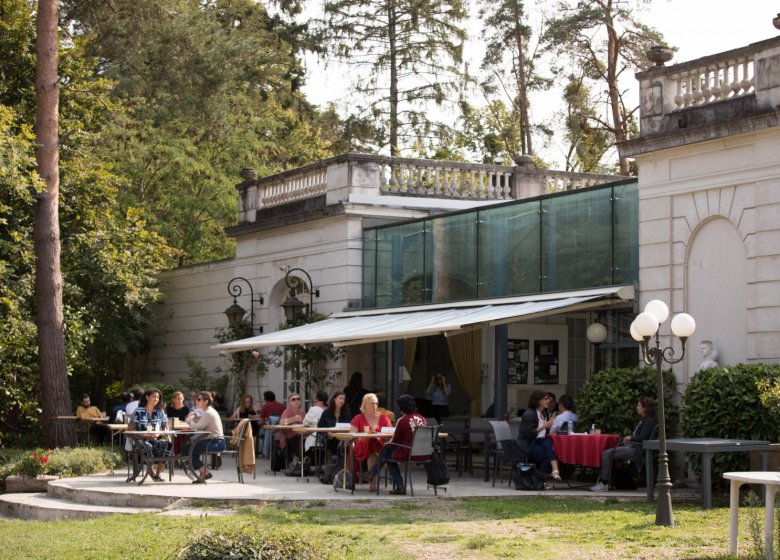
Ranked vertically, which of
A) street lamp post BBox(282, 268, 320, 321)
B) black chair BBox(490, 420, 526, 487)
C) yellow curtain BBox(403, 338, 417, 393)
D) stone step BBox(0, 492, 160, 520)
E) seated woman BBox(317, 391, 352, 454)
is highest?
street lamp post BBox(282, 268, 320, 321)

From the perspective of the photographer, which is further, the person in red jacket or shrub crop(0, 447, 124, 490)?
shrub crop(0, 447, 124, 490)

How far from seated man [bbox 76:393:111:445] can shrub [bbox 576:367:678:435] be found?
8603 millimetres

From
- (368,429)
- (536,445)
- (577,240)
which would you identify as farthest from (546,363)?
(368,429)

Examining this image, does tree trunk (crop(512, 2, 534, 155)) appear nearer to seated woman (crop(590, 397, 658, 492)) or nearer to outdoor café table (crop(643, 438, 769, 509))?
seated woman (crop(590, 397, 658, 492))

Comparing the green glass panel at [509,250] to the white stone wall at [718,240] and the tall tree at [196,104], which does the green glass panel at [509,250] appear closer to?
the white stone wall at [718,240]

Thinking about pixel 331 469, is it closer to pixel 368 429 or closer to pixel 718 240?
pixel 368 429

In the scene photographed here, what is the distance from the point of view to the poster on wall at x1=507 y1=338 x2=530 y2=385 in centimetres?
2157

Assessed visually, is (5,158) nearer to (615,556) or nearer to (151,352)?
(151,352)

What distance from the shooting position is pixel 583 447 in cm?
1518

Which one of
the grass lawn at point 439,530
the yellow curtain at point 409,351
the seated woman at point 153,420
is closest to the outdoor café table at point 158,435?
the seated woman at point 153,420

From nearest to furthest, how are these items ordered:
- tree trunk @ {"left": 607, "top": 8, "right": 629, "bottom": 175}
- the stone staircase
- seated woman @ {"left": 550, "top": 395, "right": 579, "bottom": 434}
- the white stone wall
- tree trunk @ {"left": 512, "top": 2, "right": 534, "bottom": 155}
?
the stone staircase, the white stone wall, seated woman @ {"left": 550, "top": 395, "right": 579, "bottom": 434}, tree trunk @ {"left": 607, "top": 8, "right": 629, "bottom": 175}, tree trunk @ {"left": 512, "top": 2, "right": 534, "bottom": 155}

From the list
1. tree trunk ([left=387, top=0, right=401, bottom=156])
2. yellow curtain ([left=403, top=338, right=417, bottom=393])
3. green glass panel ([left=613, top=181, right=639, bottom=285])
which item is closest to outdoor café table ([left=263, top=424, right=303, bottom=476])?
green glass panel ([left=613, top=181, right=639, bottom=285])

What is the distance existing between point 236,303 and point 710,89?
1131cm

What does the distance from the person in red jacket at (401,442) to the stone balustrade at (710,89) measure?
15.4 feet
